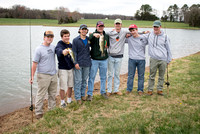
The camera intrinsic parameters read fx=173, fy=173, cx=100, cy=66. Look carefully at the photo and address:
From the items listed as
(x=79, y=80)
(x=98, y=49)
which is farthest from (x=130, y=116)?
(x=98, y=49)

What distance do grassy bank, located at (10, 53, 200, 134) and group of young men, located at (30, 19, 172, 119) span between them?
1.67 feet

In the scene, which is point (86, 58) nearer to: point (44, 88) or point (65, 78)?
point (65, 78)

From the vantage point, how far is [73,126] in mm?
4160

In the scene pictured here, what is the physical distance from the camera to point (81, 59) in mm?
5270

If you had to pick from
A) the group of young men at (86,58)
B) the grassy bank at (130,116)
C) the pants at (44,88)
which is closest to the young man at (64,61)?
the group of young men at (86,58)

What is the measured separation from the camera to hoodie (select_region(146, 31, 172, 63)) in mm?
5793

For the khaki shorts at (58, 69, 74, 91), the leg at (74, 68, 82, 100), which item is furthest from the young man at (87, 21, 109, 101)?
the khaki shorts at (58, 69, 74, 91)

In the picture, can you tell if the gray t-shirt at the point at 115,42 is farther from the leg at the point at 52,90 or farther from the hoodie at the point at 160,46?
the leg at the point at 52,90

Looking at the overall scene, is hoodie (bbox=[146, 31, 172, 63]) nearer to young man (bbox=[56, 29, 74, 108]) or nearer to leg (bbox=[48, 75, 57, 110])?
young man (bbox=[56, 29, 74, 108])

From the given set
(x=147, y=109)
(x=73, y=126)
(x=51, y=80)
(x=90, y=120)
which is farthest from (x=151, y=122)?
(x=51, y=80)

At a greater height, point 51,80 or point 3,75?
point 51,80

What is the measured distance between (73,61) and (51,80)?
87 centimetres

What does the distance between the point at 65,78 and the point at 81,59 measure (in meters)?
0.75

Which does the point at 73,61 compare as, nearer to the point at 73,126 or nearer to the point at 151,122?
the point at 73,126
